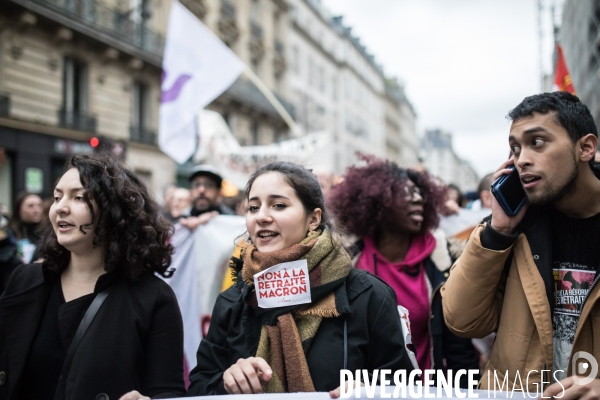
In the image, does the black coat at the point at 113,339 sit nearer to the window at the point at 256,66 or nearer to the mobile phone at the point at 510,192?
the mobile phone at the point at 510,192

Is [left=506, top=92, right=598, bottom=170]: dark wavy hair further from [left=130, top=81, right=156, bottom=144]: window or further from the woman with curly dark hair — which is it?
[left=130, top=81, right=156, bottom=144]: window

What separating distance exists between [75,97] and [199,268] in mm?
14503

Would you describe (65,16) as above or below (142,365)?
above

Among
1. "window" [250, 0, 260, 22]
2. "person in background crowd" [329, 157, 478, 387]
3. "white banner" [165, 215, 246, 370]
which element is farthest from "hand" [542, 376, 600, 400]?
"window" [250, 0, 260, 22]

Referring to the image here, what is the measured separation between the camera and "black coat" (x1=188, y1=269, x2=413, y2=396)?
6.62ft

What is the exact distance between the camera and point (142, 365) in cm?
231

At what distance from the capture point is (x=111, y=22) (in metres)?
17.8

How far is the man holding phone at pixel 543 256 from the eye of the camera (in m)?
1.89

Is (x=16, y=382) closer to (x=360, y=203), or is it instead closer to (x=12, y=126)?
(x=360, y=203)

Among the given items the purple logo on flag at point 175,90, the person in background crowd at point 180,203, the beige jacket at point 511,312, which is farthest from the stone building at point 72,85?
the beige jacket at point 511,312

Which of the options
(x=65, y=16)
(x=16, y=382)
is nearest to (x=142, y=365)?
(x=16, y=382)

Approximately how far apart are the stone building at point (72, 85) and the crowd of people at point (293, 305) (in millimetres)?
9676

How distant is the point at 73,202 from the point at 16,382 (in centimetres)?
78

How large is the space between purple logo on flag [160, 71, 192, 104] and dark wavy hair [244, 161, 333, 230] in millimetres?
4658
